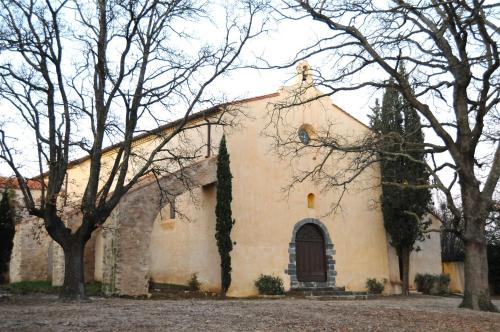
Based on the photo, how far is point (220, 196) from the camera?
20.9m

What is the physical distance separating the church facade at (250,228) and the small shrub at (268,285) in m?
0.29

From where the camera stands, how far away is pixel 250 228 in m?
21.9

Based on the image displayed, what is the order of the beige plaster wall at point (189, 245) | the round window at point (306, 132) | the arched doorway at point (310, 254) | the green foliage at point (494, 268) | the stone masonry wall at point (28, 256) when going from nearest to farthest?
the beige plaster wall at point (189, 245) → the arched doorway at point (310, 254) → the round window at point (306, 132) → the stone masonry wall at point (28, 256) → the green foliage at point (494, 268)

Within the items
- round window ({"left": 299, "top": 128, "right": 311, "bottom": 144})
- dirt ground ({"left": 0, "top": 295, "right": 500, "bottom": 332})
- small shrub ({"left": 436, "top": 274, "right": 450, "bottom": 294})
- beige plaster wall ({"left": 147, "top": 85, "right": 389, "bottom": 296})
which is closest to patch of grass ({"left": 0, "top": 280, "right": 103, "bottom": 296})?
beige plaster wall ({"left": 147, "top": 85, "right": 389, "bottom": 296})

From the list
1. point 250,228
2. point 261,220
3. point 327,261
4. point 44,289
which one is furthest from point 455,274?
point 44,289

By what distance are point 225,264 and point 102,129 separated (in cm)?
737

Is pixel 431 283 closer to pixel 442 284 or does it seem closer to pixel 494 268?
pixel 442 284

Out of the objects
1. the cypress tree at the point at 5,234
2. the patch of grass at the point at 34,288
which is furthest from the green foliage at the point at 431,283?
the cypress tree at the point at 5,234

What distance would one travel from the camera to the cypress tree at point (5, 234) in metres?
23.5

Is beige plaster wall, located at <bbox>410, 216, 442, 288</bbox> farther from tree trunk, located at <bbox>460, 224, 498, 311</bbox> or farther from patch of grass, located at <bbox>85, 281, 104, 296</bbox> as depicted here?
patch of grass, located at <bbox>85, 281, 104, 296</bbox>

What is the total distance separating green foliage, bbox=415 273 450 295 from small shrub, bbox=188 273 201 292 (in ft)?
39.1

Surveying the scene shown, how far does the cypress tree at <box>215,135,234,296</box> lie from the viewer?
20.4 m

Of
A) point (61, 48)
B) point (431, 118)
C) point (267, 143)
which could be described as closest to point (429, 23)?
point (431, 118)

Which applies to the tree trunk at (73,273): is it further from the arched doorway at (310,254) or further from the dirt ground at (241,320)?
the arched doorway at (310,254)
